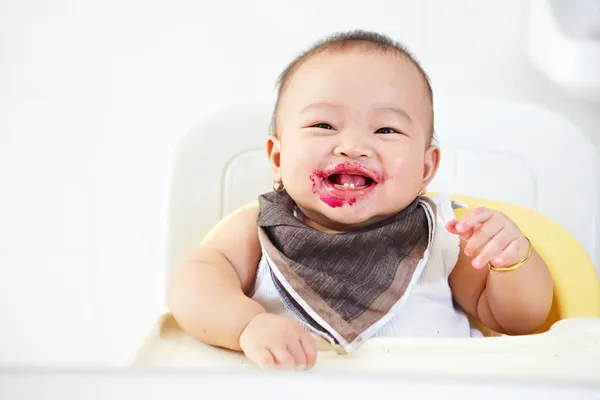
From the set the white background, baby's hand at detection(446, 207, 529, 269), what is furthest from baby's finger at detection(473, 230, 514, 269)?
the white background

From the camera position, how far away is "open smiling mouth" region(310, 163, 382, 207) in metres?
0.66

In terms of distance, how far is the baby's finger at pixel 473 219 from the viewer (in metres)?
0.59

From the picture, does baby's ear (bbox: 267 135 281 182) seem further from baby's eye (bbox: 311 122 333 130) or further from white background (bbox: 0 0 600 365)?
white background (bbox: 0 0 600 365)

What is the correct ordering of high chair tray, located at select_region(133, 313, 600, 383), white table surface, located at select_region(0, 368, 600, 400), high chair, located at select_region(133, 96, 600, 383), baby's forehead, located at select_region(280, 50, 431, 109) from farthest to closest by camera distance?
high chair, located at select_region(133, 96, 600, 383) → baby's forehead, located at select_region(280, 50, 431, 109) → high chair tray, located at select_region(133, 313, 600, 383) → white table surface, located at select_region(0, 368, 600, 400)

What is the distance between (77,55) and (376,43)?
2.16 ft

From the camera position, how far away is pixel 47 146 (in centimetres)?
122

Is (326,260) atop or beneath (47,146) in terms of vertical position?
atop

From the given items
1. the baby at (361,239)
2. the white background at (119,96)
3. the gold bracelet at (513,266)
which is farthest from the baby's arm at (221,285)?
the white background at (119,96)

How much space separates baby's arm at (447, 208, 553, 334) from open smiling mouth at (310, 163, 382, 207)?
95 millimetres

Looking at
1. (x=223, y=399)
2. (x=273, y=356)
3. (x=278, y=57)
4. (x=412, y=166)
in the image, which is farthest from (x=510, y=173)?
(x=223, y=399)

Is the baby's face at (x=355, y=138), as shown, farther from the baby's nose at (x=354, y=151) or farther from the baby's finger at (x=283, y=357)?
the baby's finger at (x=283, y=357)

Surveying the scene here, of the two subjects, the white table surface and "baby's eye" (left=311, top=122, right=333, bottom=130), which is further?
"baby's eye" (left=311, top=122, right=333, bottom=130)

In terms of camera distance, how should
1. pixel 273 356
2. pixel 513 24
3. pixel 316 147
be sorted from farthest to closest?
pixel 513 24 → pixel 316 147 → pixel 273 356

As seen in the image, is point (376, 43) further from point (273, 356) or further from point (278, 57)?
point (278, 57)
